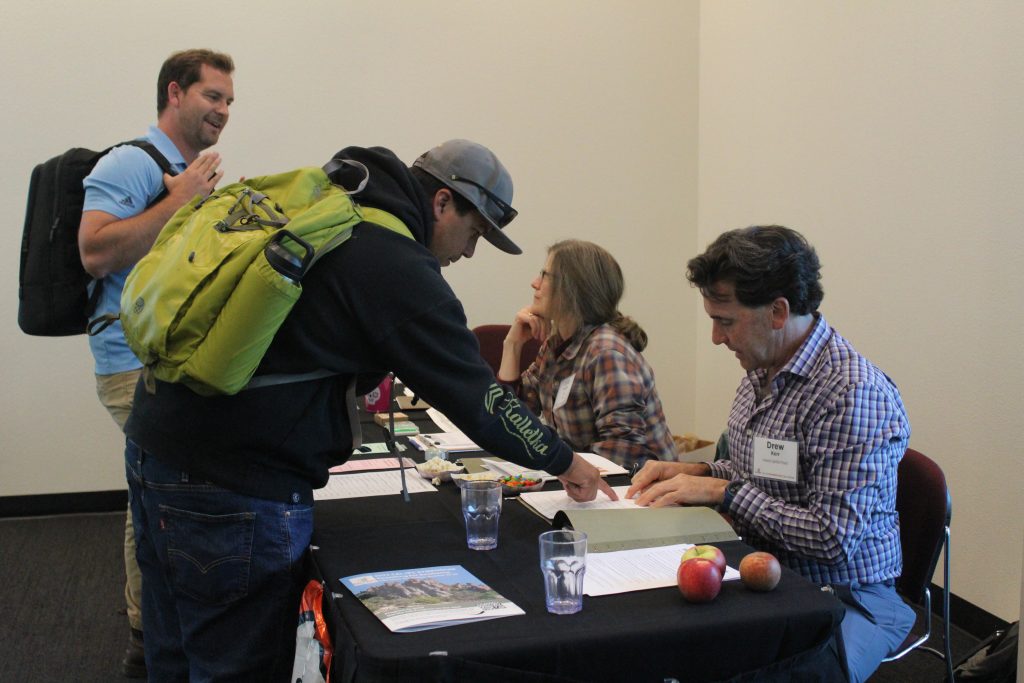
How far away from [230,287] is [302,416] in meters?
0.26

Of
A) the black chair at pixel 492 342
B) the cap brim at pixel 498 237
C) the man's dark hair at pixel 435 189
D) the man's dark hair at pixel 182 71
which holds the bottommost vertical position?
the black chair at pixel 492 342

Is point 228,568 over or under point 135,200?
under

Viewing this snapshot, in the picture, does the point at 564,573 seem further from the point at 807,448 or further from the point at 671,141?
the point at 671,141

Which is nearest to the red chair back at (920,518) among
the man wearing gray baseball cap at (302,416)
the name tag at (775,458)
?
the name tag at (775,458)

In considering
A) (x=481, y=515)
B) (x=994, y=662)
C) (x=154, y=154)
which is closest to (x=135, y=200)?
(x=154, y=154)

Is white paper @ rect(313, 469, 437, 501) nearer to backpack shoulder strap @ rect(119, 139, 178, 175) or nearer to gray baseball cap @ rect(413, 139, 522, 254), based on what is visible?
gray baseball cap @ rect(413, 139, 522, 254)

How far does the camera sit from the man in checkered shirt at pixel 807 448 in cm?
174

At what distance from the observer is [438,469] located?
218cm

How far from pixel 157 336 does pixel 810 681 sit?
1.14 metres

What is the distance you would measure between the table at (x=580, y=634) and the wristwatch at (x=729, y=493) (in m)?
0.28

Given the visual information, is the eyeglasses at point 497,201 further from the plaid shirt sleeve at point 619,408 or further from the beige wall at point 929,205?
the beige wall at point 929,205

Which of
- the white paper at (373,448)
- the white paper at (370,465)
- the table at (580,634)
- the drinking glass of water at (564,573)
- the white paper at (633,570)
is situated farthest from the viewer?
the white paper at (373,448)

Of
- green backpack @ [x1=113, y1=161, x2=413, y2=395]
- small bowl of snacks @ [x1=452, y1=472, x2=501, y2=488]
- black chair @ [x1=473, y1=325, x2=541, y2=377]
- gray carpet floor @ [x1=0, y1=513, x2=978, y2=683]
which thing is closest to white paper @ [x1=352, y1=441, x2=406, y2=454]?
small bowl of snacks @ [x1=452, y1=472, x2=501, y2=488]

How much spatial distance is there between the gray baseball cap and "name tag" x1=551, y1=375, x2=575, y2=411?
1.03 meters
